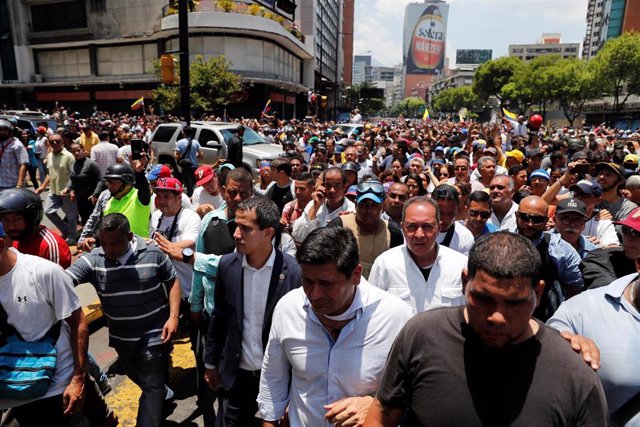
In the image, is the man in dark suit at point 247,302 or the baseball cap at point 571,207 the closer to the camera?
the man in dark suit at point 247,302

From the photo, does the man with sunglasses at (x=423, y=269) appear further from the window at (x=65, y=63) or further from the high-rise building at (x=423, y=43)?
the high-rise building at (x=423, y=43)

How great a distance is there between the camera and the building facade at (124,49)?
116 ft

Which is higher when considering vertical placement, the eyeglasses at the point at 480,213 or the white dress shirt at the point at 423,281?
the eyeglasses at the point at 480,213

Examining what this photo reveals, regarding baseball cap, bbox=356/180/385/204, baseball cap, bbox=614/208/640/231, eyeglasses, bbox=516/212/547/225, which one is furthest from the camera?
baseball cap, bbox=356/180/385/204

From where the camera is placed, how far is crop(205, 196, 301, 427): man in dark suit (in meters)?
2.61

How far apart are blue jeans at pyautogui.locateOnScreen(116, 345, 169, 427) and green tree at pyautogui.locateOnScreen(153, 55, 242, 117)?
26265mm

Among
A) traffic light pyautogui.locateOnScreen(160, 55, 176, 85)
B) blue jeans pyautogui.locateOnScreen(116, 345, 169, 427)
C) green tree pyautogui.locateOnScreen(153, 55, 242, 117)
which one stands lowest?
blue jeans pyautogui.locateOnScreen(116, 345, 169, 427)

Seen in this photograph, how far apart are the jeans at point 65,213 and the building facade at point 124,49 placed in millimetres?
30252

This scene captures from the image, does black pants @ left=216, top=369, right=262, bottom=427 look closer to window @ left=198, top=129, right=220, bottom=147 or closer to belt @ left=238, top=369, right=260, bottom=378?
belt @ left=238, top=369, right=260, bottom=378

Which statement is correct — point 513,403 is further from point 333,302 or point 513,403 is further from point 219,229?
point 219,229

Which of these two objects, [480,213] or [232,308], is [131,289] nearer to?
[232,308]

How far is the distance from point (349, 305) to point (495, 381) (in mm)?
751

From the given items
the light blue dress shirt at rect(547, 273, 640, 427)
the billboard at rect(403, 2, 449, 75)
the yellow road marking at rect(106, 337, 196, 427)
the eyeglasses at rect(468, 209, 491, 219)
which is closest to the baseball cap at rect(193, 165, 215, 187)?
the yellow road marking at rect(106, 337, 196, 427)

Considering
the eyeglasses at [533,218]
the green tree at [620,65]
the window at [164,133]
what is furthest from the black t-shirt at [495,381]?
the green tree at [620,65]
